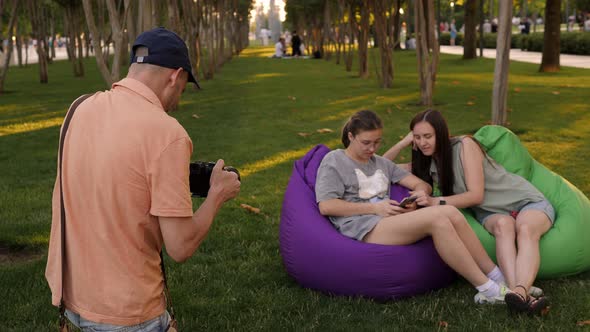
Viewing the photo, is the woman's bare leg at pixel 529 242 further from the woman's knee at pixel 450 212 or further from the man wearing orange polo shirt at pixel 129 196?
the man wearing orange polo shirt at pixel 129 196

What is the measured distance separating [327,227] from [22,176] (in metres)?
5.19

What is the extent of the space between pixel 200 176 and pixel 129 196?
1.35 feet

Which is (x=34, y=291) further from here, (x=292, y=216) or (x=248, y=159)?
(x=248, y=159)

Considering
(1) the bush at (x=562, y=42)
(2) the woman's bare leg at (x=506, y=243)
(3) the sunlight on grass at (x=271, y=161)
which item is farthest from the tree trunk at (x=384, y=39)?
(1) the bush at (x=562, y=42)

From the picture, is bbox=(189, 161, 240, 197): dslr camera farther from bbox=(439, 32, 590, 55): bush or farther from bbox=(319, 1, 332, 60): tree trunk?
bbox=(439, 32, 590, 55): bush

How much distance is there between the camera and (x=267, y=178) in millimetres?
8242

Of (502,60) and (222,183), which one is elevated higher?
(502,60)

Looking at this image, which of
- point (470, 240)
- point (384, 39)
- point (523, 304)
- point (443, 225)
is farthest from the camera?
point (384, 39)

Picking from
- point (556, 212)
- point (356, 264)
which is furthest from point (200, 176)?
point (556, 212)

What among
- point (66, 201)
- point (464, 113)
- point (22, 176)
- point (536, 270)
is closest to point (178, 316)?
Answer: point (66, 201)

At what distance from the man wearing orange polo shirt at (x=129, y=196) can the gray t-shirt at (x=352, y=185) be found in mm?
2217

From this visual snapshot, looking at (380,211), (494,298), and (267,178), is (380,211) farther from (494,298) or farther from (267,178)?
(267,178)

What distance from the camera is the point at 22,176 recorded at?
851 centimetres

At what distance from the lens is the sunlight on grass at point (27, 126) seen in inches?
476
